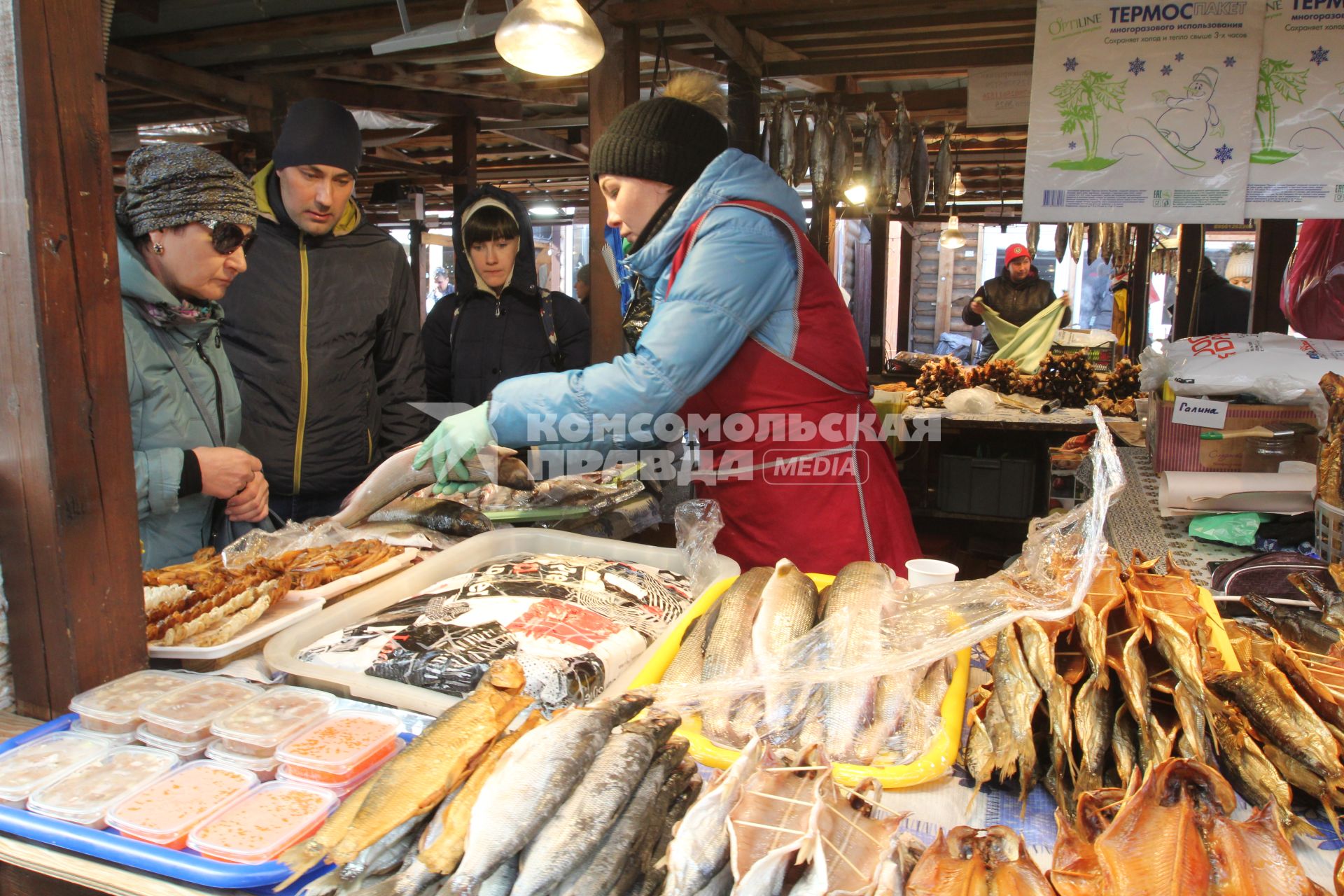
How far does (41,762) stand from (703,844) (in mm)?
1080

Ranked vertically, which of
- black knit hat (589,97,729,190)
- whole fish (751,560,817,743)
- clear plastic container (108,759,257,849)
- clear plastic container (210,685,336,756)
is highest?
black knit hat (589,97,729,190)

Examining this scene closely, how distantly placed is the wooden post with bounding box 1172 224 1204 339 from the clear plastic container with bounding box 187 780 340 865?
650 cm

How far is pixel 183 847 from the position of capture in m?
1.20

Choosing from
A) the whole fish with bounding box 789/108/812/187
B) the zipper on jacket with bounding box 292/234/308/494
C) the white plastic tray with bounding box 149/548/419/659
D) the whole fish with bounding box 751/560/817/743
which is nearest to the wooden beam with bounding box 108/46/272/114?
the zipper on jacket with bounding box 292/234/308/494

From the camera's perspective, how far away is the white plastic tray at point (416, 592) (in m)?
1.67

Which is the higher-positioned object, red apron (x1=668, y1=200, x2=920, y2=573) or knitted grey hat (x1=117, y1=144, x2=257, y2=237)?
knitted grey hat (x1=117, y1=144, x2=257, y2=237)

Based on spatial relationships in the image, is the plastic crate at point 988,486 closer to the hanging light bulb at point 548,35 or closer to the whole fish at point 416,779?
the hanging light bulb at point 548,35

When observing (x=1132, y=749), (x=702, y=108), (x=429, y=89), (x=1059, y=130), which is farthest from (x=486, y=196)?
(x=1132, y=749)

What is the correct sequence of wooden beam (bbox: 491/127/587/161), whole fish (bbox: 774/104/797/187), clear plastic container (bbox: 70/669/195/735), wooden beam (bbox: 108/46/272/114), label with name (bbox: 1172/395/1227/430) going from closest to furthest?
clear plastic container (bbox: 70/669/195/735)
label with name (bbox: 1172/395/1227/430)
wooden beam (bbox: 108/46/272/114)
whole fish (bbox: 774/104/797/187)
wooden beam (bbox: 491/127/587/161)

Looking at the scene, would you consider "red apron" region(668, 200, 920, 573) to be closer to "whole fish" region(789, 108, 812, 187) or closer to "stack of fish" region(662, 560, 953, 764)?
"stack of fish" region(662, 560, 953, 764)

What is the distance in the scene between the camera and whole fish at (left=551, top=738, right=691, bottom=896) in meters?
1.03

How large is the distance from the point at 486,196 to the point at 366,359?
3.83ft

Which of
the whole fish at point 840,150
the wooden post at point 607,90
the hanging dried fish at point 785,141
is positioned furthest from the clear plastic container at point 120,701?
the whole fish at point 840,150

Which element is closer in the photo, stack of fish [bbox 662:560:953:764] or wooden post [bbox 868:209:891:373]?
stack of fish [bbox 662:560:953:764]
